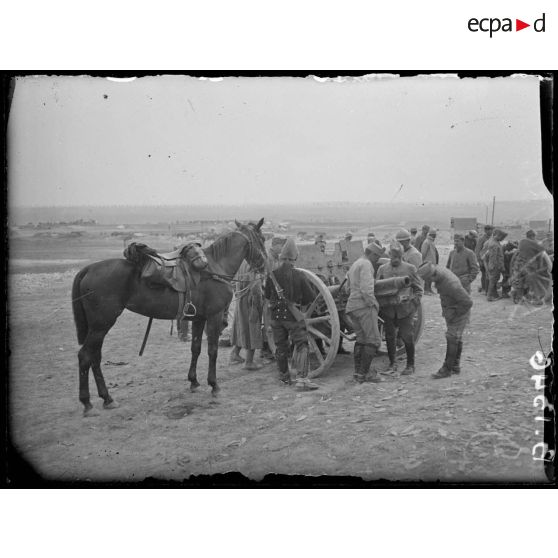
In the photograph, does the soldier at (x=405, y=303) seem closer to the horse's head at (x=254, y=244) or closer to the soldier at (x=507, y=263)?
the soldier at (x=507, y=263)

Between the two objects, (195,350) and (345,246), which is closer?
(195,350)

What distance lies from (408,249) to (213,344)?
6.06ft

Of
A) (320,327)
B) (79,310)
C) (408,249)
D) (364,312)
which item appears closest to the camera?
(79,310)

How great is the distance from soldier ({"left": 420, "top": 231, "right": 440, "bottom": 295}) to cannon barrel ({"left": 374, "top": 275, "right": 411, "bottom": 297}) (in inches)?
7.8

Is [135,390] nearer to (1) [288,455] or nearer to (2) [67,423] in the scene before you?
(2) [67,423]

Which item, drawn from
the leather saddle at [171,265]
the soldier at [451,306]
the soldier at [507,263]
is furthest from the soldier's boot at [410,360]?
the leather saddle at [171,265]

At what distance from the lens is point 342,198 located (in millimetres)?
4754

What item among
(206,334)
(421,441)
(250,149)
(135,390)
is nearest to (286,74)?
(250,149)

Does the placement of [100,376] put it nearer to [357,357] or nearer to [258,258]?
[258,258]

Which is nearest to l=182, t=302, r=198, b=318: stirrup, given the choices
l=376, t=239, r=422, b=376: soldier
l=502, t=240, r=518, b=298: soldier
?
l=376, t=239, r=422, b=376: soldier

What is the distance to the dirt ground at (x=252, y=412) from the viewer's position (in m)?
4.60

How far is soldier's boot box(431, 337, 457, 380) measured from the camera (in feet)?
15.8

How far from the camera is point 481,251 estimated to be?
4742 mm

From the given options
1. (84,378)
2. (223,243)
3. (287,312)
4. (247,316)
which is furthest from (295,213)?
(84,378)
